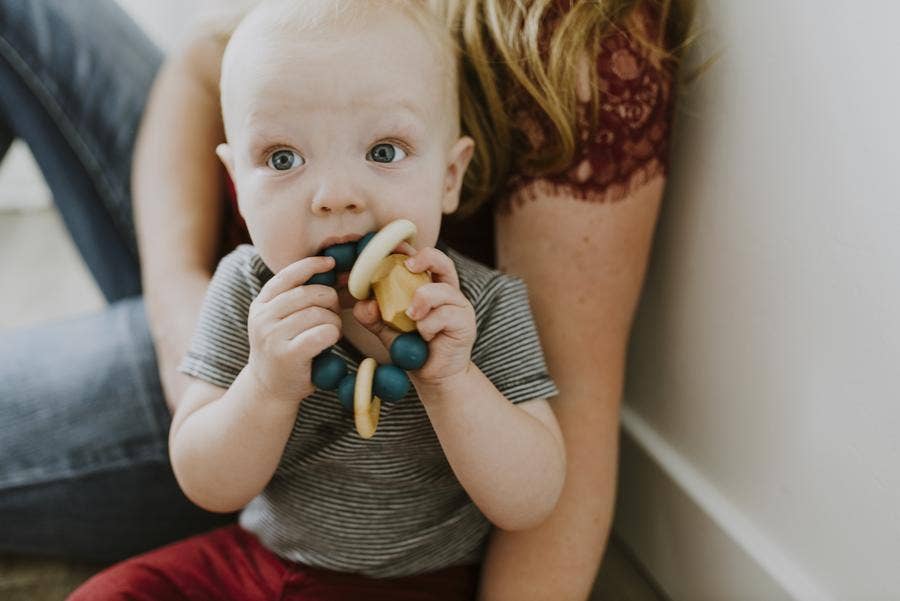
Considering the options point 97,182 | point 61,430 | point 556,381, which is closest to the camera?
point 556,381

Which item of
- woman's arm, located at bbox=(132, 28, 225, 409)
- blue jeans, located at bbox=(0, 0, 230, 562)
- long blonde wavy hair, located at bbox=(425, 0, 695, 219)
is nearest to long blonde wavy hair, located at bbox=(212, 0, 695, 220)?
long blonde wavy hair, located at bbox=(425, 0, 695, 219)

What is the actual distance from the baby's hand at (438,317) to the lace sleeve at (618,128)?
0.75 ft

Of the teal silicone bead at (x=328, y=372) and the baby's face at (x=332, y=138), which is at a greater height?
the baby's face at (x=332, y=138)

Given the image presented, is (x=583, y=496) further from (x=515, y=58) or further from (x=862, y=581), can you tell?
(x=515, y=58)

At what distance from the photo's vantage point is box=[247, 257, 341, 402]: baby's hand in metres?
0.54

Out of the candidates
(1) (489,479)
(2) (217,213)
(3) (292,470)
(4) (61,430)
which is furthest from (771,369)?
(4) (61,430)

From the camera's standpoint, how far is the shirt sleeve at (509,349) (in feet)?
2.21

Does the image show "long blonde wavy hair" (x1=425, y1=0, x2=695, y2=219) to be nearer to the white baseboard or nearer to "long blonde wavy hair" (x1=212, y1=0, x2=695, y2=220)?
"long blonde wavy hair" (x1=212, y1=0, x2=695, y2=220)

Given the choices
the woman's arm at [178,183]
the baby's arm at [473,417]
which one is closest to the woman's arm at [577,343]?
the baby's arm at [473,417]

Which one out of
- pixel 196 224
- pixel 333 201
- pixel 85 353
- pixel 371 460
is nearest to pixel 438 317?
pixel 333 201

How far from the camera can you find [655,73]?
0.72 metres

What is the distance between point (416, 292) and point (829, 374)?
→ 38 centimetres

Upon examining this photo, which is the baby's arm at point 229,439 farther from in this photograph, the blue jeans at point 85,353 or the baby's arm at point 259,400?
the blue jeans at point 85,353

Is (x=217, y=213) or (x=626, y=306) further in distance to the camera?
(x=217, y=213)
